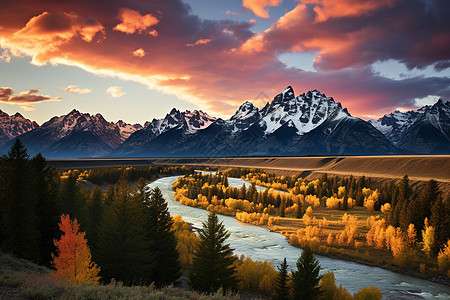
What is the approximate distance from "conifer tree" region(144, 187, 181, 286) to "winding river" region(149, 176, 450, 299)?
2180cm

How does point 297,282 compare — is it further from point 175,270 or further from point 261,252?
point 261,252

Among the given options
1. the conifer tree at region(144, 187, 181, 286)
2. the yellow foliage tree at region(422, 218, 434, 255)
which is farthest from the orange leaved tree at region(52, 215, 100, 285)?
the yellow foliage tree at region(422, 218, 434, 255)

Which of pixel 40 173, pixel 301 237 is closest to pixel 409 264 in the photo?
pixel 301 237

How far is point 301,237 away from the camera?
66125mm

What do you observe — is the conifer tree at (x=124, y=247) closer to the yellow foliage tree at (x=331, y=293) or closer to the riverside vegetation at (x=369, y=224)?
the yellow foliage tree at (x=331, y=293)

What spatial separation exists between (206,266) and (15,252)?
22.4m

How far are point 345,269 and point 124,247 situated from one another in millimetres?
39502

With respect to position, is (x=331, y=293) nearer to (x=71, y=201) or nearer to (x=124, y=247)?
(x=124, y=247)

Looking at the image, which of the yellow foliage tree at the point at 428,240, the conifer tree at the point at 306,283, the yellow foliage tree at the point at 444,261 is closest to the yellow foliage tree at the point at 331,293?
the conifer tree at the point at 306,283

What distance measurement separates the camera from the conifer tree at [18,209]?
1345 inches

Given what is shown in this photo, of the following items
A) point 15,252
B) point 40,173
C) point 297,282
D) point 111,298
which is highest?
point 40,173

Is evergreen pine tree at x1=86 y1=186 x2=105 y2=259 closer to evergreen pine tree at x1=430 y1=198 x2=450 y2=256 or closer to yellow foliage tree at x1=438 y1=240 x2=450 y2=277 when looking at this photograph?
yellow foliage tree at x1=438 y1=240 x2=450 y2=277

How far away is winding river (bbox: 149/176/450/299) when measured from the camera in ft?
142

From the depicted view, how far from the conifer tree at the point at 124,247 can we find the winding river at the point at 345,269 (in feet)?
90.9
